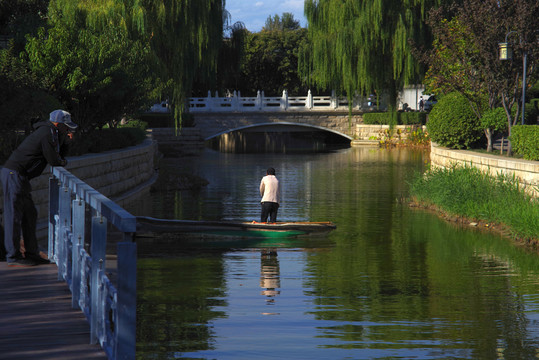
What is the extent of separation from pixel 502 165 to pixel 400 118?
31.6 meters

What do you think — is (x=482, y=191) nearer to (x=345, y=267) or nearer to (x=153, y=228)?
(x=345, y=267)

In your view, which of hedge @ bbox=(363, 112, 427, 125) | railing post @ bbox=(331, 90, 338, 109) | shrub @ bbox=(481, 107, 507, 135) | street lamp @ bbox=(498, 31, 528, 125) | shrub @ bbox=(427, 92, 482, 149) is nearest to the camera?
street lamp @ bbox=(498, 31, 528, 125)

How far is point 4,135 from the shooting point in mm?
14516

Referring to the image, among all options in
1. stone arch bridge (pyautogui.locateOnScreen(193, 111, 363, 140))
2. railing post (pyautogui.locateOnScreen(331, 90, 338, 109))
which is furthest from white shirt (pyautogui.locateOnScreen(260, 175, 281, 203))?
railing post (pyautogui.locateOnScreen(331, 90, 338, 109))

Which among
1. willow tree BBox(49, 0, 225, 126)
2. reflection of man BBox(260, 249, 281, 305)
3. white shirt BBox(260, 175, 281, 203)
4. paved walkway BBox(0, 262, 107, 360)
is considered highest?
willow tree BBox(49, 0, 225, 126)

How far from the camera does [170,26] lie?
37.4 meters

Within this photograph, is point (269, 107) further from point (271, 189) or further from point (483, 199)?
point (271, 189)

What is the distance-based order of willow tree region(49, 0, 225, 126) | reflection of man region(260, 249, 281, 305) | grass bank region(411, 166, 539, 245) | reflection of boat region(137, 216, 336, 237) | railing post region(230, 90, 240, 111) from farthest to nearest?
railing post region(230, 90, 240, 111)
willow tree region(49, 0, 225, 126)
grass bank region(411, 166, 539, 245)
reflection of boat region(137, 216, 336, 237)
reflection of man region(260, 249, 281, 305)

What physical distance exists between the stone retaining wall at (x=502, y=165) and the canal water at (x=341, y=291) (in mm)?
1685

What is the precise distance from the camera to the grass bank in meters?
15.1

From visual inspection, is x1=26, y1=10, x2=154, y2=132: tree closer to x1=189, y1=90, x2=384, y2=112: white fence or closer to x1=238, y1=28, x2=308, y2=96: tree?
x1=189, y1=90, x2=384, y2=112: white fence

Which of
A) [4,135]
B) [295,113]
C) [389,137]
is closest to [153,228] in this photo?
[4,135]

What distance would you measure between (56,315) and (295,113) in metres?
48.7

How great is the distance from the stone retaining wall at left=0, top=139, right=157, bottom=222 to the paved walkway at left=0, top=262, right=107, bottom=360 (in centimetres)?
613
